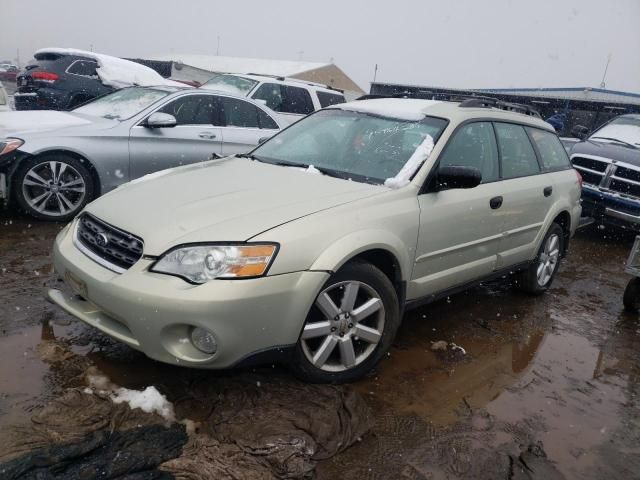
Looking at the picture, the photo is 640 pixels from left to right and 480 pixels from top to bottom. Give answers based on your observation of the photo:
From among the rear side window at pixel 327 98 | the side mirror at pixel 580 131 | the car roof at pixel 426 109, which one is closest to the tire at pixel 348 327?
the car roof at pixel 426 109

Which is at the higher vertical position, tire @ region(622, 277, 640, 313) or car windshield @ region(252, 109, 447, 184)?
car windshield @ region(252, 109, 447, 184)

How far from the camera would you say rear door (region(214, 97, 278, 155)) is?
670 cm

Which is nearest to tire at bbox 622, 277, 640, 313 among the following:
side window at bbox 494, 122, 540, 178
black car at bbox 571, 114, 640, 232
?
side window at bbox 494, 122, 540, 178

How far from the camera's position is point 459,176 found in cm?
334

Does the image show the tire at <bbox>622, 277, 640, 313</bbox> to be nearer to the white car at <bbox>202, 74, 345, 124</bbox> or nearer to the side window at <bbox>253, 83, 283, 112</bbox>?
the white car at <bbox>202, 74, 345, 124</bbox>

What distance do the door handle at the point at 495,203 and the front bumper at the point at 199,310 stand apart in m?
1.76

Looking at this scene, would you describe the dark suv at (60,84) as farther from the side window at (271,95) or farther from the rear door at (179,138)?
the rear door at (179,138)

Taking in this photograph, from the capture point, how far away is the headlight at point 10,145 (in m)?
5.14

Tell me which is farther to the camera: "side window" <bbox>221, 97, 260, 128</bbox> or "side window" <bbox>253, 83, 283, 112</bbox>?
"side window" <bbox>253, 83, 283, 112</bbox>

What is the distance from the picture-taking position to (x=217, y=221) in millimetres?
2740

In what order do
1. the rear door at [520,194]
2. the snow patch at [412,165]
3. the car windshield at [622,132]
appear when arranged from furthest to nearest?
the car windshield at [622,132]
the rear door at [520,194]
the snow patch at [412,165]

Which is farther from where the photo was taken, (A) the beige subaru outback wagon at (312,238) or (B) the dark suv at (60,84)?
(B) the dark suv at (60,84)

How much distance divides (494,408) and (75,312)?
2.43 m

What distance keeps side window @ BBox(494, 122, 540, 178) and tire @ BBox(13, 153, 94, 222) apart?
4.09 m
